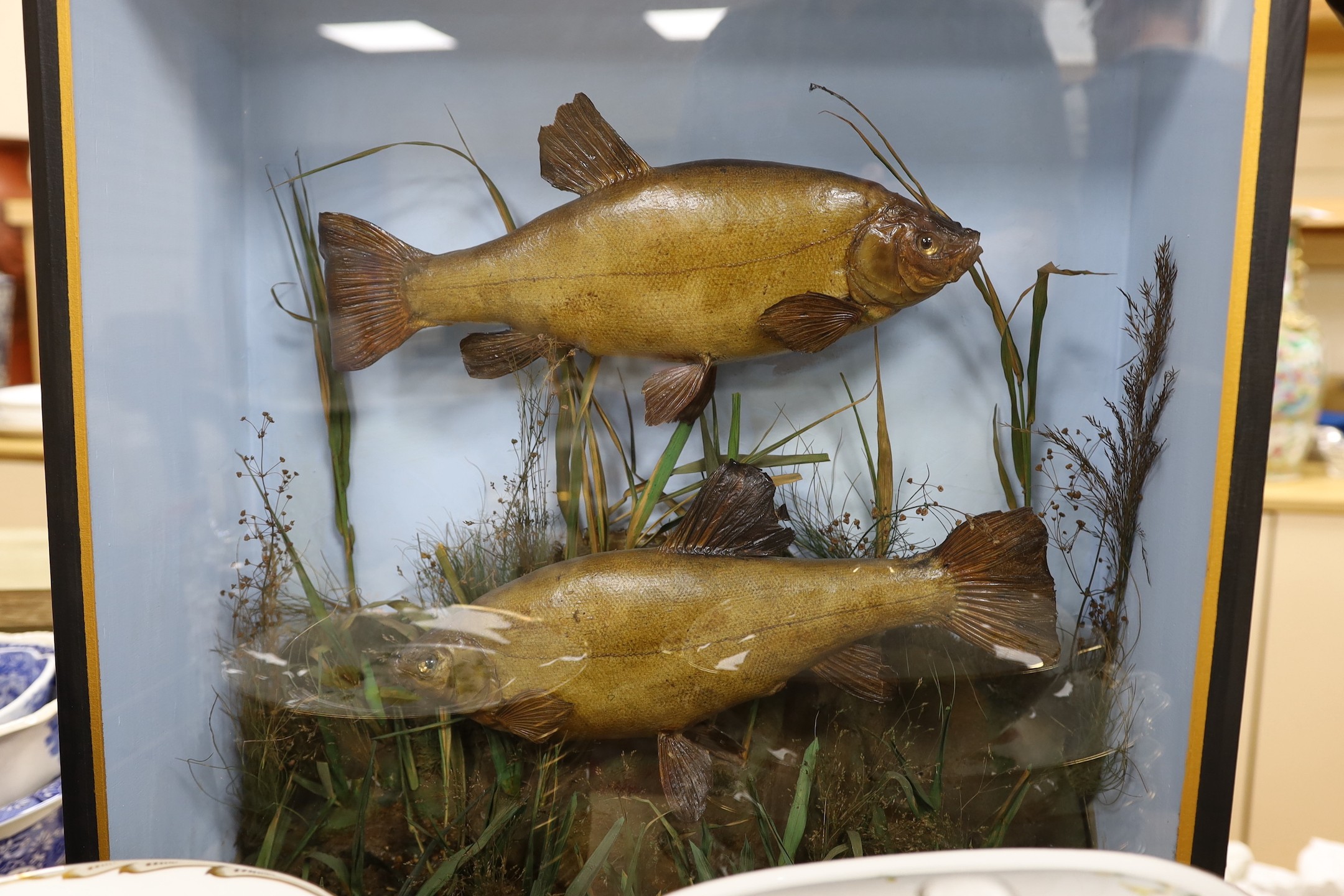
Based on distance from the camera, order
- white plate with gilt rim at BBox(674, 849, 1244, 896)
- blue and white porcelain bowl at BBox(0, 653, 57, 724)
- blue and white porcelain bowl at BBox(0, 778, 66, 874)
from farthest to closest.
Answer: blue and white porcelain bowl at BBox(0, 653, 57, 724)
blue and white porcelain bowl at BBox(0, 778, 66, 874)
white plate with gilt rim at BBox(674, 849, 1244, 896)

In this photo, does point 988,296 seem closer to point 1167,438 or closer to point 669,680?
point 1167,438

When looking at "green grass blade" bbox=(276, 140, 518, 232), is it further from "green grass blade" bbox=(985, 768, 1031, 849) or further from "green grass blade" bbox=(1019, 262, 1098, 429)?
"green grass blade" bbox=(985, 768, 1031, 849)

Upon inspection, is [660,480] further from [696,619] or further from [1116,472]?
[1116,472]

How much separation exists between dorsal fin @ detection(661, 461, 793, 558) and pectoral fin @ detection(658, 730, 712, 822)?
221mm

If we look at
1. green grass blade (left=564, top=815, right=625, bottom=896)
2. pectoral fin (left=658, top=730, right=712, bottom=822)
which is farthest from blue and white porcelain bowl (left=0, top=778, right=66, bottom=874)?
pectoral fin (left=658, top=730, right=712, bottom=822)

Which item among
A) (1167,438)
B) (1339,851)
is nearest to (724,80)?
(1167,438)

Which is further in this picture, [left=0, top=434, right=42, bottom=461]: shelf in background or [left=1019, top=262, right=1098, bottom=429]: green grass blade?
[left=0, top=434, right=42, bottom=461]: shelf in background

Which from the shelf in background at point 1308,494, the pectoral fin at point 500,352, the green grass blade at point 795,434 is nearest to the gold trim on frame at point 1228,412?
the shelf in background at point 1308,494

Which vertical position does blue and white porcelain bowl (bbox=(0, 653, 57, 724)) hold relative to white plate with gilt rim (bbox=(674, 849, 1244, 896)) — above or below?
below

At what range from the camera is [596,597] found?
3.37 feet

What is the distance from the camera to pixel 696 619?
1.03 meters

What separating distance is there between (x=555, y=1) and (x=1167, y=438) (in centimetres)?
86

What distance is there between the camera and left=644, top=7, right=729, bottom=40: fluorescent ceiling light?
103cm

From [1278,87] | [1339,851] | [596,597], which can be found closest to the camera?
[1278,87]
